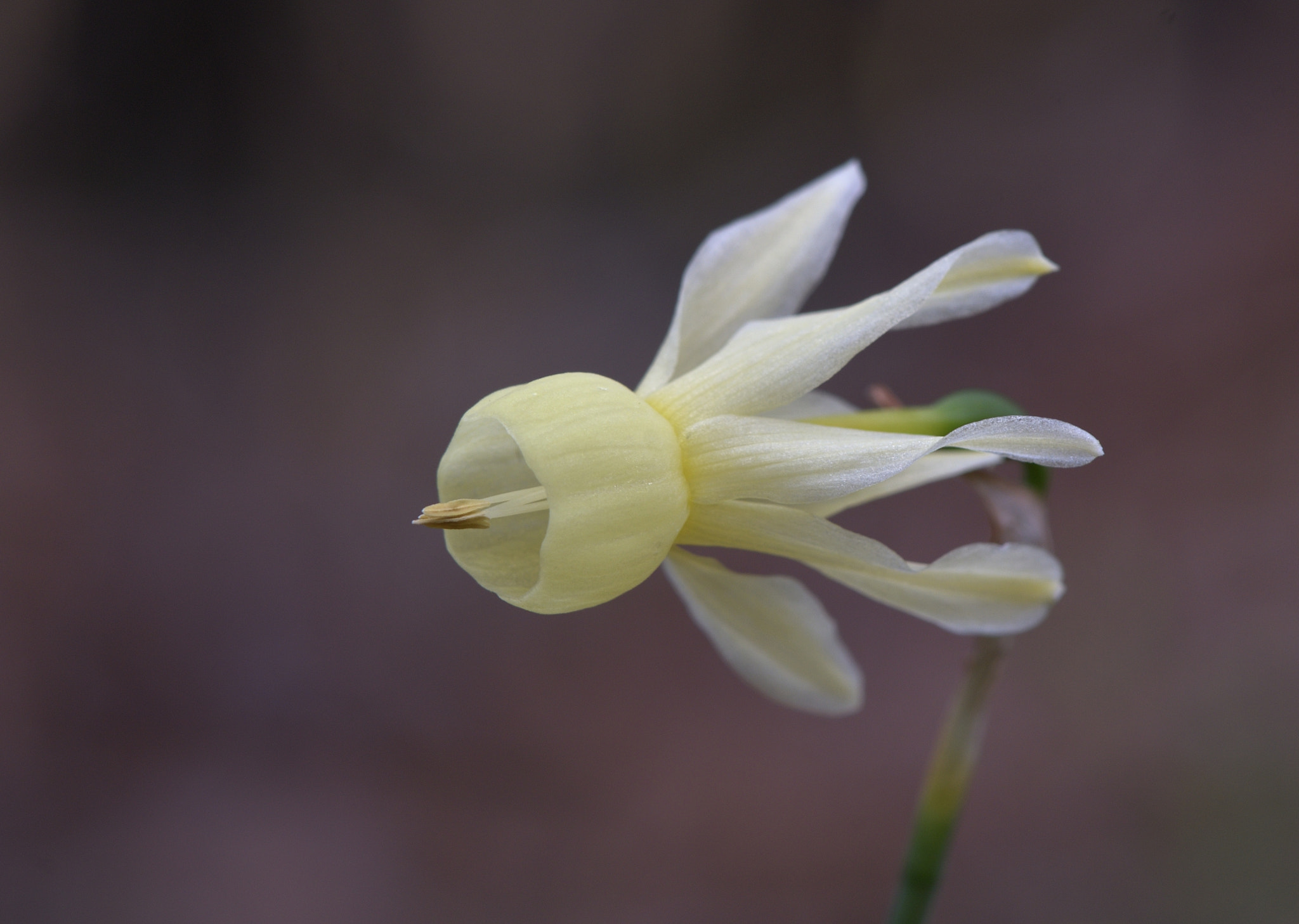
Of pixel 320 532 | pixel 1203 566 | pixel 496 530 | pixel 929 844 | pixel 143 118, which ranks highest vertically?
pixel 143 118

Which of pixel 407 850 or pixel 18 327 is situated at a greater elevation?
pixel 18 327

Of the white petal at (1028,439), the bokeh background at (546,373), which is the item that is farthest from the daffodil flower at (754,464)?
the bokeh background at (546,373)

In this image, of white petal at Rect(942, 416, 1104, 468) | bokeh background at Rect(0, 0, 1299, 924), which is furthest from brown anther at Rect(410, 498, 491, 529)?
bokeh background at Rect(0, 0, 1299, 924)

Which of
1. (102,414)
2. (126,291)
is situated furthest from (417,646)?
(126,291)

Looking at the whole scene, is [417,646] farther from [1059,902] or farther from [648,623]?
[1059,902]

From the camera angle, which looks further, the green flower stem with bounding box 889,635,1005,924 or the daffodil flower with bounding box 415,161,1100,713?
the green flower stem with bounding box 889,635,1005,924

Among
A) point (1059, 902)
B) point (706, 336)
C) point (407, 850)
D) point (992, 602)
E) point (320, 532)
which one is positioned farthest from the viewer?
point (320, 532)

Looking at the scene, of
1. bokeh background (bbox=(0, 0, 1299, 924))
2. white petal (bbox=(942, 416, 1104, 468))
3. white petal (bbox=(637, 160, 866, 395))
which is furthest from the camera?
bokeh background (bbox=(0, 0, 1299, 924))

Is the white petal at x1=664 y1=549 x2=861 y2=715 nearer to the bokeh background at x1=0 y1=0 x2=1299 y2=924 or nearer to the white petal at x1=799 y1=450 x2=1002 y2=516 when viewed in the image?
the white petal at x1=799 y1=450 x2=1002 y2=516
